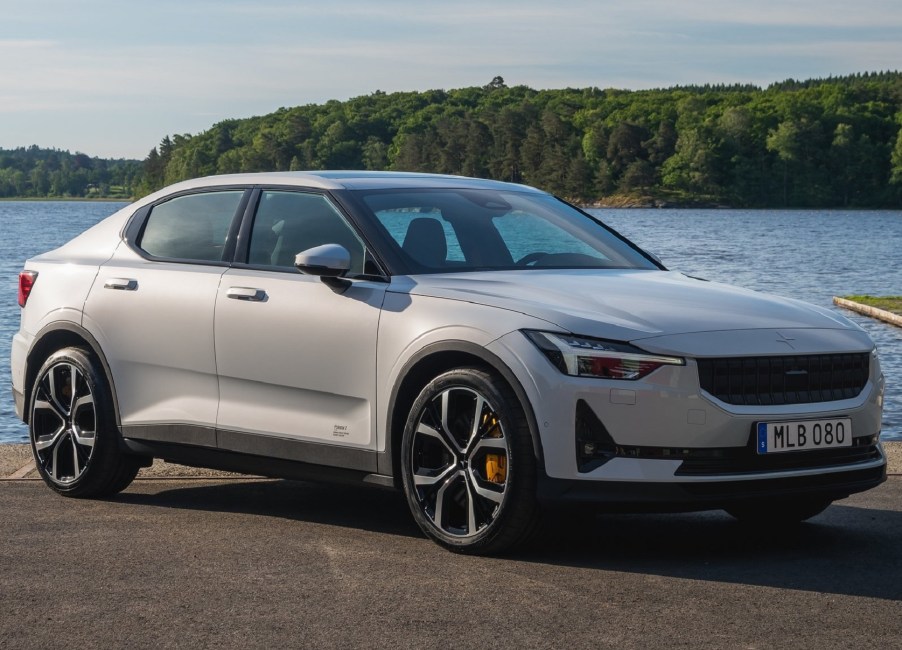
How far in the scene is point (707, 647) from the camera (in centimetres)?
455

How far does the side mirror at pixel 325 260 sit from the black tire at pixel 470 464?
26.8 inches

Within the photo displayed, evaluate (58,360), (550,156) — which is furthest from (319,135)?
(58,360)

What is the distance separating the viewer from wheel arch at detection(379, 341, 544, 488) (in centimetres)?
574

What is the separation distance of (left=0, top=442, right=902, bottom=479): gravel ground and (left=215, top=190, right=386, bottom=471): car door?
65.9 inches

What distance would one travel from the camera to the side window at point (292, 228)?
677cm

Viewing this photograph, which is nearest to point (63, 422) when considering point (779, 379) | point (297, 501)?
point (297, 501)

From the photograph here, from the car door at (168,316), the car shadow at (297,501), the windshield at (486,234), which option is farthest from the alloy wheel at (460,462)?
the car door at (168,316)

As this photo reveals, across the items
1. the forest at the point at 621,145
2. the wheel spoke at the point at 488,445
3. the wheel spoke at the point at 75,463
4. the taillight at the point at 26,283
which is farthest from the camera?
the forest at the point at 621,145

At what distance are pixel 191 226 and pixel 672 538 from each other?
2816 mm

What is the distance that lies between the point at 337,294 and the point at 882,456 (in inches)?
93.8

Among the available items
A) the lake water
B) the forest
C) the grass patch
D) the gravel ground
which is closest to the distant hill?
the forest

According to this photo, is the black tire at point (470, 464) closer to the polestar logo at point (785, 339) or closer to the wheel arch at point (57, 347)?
the polestar logo at point (785, 339)

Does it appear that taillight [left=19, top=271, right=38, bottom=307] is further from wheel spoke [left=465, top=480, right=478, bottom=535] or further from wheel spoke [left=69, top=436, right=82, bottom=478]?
wheel spoke [left=465, top=480, right=478, bottom=535]

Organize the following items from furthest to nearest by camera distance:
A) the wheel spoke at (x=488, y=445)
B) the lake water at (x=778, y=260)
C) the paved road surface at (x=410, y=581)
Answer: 1. the lake water at (x=778, y=260)
2. the wheel spoke at (x=488, y=445)
3. the paved road surface at (x=410, y=581)
